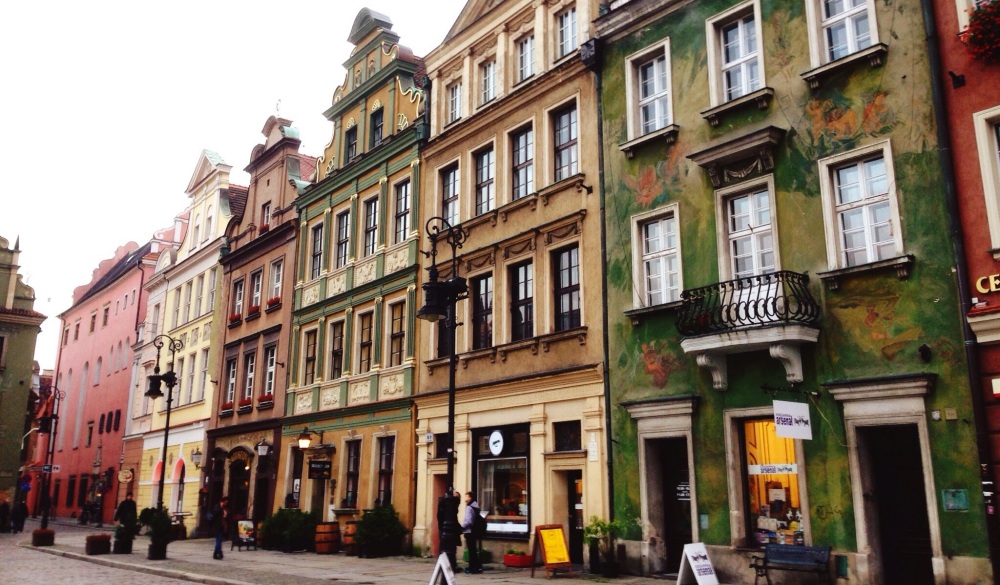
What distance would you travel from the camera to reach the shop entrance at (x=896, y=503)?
46.2 ft

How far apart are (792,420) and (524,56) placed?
1354 cm

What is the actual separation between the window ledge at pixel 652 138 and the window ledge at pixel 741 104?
76 centimetres

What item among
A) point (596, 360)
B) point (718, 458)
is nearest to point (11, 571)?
point (596, 360)

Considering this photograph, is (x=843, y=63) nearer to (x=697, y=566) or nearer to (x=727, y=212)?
(x=727, y=212)

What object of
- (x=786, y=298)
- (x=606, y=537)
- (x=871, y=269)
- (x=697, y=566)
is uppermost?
(x=871, y=269)

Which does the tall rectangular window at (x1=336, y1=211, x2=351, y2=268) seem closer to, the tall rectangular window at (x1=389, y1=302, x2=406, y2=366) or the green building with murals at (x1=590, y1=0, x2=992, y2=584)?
the tall rectangular window at (x1=389, y1=302, x2=406, y2=366)

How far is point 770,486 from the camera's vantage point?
1612 centimetres

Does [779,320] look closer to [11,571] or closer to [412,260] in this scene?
[412,260]

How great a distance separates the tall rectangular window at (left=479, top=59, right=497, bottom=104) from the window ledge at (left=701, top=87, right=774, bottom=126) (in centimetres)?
850

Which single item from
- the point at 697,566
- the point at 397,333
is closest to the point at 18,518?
the point at 397,333

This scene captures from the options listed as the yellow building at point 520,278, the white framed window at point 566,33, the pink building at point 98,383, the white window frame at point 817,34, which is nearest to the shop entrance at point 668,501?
the yellow building at point 520,278

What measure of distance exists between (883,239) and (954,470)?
386 cm

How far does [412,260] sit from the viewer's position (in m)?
26.5

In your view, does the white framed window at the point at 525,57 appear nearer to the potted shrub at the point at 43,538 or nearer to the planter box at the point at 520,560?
the planter box at the point at 520,560
